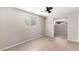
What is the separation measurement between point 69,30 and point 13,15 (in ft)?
11.1

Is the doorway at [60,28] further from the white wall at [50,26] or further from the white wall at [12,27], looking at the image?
the white wall at [12,27]

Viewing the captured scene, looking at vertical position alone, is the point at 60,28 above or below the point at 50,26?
below

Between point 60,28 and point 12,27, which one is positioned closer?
point 12,27

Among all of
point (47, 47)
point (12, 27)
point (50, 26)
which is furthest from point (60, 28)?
point (12, 27)

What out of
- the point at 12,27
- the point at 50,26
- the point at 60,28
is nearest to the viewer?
the point at 12,27

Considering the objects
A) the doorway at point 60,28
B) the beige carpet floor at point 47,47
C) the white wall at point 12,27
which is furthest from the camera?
the doorway at point 60,28

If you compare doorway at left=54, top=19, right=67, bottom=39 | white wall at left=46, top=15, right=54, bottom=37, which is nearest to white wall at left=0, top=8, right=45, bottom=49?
white wall at left=46, top=15, right=54, bottom=37

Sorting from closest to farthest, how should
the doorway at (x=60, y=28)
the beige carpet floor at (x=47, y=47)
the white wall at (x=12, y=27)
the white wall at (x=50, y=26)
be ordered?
1. the white wall at (x=12, y=27)
2. the beige carpet floor at (x=47, y=47)
3. the white wall at (x=50, y=26)
4. the doorway at (x=60, y=28)

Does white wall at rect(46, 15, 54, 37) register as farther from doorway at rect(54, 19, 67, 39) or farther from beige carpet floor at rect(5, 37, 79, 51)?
beige carpet floor at rect(5, 37, 79, 51)

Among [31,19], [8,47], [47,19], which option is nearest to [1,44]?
[8,47]

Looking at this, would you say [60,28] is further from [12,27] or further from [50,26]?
[12,27]

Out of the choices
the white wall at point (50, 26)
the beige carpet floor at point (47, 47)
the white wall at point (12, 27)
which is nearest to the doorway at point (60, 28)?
the white wall at point (50, 26)

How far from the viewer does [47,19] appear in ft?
20.8
